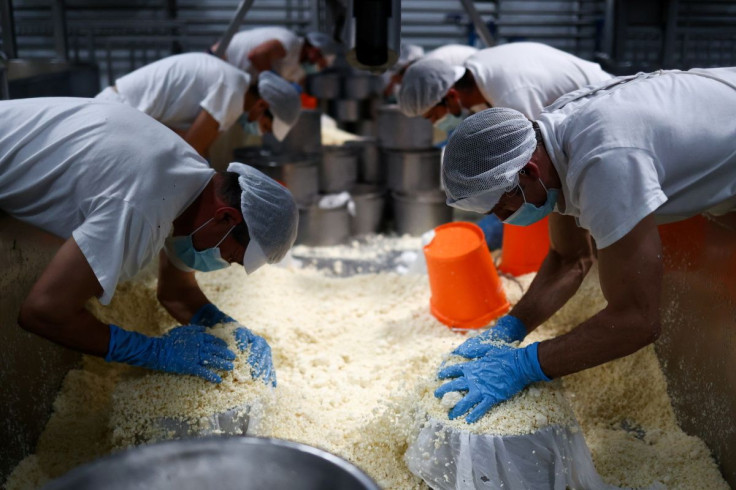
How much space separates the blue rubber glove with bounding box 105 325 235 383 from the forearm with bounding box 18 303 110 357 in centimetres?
4

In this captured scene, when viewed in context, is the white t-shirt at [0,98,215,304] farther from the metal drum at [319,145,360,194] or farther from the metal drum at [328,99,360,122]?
the metal drum at [328,99,360,122]

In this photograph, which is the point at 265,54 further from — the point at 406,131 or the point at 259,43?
the point at 406,131

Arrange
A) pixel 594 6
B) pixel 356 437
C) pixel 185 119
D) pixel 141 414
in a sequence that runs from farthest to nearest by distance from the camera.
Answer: pixel 594 6 < pixel 185 119 < pixel 356 437 < pixel 141 414

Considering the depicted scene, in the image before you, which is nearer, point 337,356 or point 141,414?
point 141,414

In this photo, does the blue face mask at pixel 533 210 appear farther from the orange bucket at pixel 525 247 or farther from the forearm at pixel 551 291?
the orange bucket at pixel 525 247

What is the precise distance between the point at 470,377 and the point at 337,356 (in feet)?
2.93

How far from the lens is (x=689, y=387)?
208cm

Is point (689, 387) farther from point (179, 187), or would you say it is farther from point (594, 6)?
point (594, 6)

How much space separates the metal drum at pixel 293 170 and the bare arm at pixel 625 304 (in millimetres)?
2645

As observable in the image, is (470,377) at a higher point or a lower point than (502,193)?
lower

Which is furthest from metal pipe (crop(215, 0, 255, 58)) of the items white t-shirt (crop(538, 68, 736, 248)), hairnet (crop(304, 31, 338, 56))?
white t-shirt (crop(538, 68, 736, 248))

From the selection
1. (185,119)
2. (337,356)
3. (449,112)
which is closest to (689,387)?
(337,356)

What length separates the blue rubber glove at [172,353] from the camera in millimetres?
1874

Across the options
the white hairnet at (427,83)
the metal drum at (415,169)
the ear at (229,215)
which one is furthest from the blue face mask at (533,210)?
the metal drum at (415,169)
